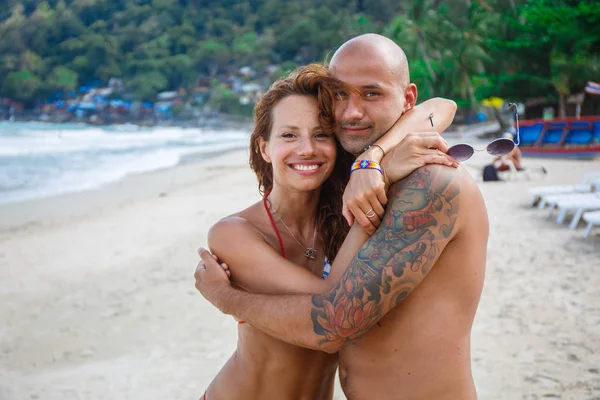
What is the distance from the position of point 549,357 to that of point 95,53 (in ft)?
399

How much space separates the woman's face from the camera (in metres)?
2.04

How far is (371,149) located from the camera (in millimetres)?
1915

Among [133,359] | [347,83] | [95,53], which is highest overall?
[347,83]

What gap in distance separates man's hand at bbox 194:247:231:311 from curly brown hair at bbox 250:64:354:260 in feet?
1.50

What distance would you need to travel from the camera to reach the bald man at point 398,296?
1.59 m

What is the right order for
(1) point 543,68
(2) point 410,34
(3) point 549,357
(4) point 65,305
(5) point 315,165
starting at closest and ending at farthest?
(5) point 315,165
(3) point 549,357
(4) point 65,305
(1) point 543,68
(2) point 410,34

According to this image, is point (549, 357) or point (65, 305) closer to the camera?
point (549, 357)

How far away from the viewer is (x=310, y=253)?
2.14 meters

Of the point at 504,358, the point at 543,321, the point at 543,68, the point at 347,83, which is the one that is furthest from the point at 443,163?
the point at 543,68

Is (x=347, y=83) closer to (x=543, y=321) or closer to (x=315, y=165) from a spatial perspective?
(x=315, y=165)

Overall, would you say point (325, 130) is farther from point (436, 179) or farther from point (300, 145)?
point (436, 179)

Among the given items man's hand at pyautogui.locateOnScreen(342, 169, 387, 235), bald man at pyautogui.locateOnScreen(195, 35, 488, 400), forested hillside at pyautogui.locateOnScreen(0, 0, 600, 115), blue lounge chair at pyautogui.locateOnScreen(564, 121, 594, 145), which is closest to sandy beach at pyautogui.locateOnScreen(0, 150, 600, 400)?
bald man at pyautogui.locateOnScreen(195, 35, 488, 400)

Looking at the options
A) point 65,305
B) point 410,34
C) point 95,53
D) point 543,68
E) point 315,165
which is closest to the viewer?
point 315,165

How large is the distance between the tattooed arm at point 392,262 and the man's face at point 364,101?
431mm
